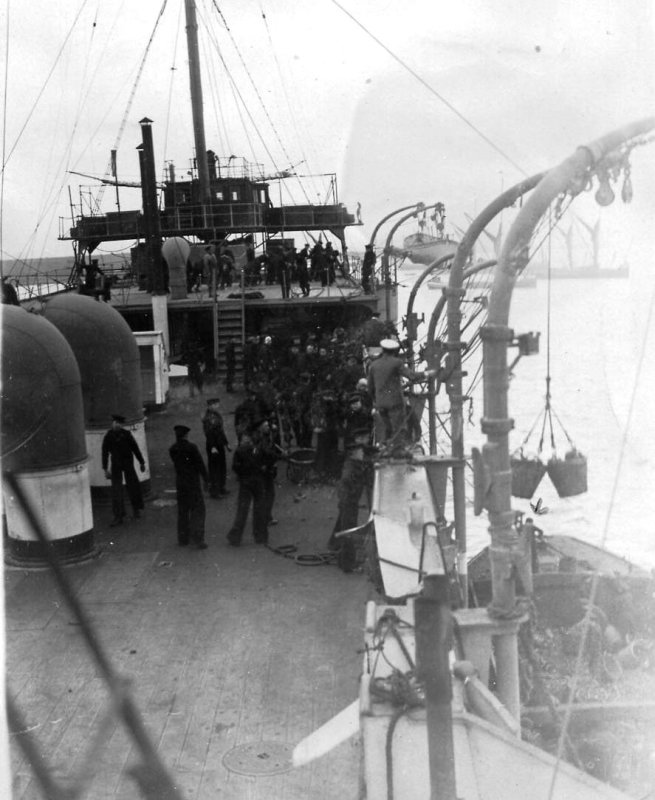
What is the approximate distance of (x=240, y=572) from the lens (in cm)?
1061

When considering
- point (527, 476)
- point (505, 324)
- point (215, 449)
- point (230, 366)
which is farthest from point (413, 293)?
point (230, 366)

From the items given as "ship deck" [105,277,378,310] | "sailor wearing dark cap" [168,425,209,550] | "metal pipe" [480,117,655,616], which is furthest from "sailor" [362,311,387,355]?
"metal pipe" [480,117,655,616]

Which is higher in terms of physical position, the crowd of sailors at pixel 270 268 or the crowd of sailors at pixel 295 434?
the crowd of sailors at pixel 270 268

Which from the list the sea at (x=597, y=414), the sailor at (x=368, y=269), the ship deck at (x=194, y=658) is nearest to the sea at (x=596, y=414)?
the sea at (x=597, y=414)

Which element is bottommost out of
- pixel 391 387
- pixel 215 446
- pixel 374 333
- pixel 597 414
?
pixel 597 414

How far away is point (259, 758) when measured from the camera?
21.4 feet

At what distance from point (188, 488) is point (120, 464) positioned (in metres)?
1.49

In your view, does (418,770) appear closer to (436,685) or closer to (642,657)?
(436,685)

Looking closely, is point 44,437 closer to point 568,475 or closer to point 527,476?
point 527,476

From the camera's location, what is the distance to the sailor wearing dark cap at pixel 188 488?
11234 millimetres

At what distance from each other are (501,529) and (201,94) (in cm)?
3566

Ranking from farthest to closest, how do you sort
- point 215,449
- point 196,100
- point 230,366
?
point 196,100
point 230,366
point 215,449

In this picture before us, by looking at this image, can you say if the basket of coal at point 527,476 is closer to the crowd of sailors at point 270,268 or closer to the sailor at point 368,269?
the sailor at point 368,269

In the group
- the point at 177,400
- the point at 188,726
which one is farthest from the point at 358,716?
the point at 177,400
